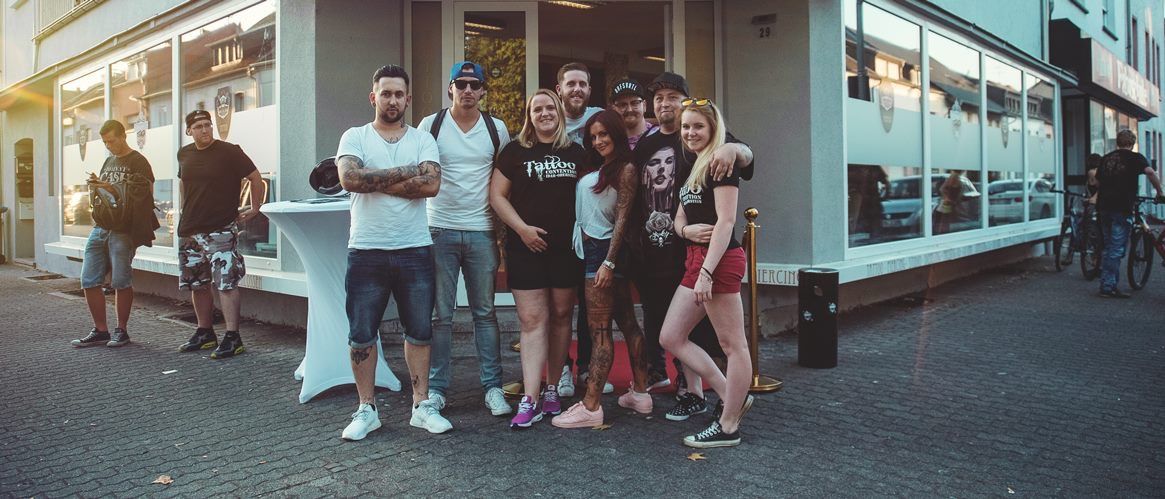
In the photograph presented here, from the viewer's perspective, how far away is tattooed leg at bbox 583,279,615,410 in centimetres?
437

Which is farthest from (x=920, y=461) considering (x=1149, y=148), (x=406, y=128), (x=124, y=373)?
(x=1149, y=148)

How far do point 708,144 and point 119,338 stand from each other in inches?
219

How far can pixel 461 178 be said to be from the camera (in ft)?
14.8

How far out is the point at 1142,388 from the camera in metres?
5.11

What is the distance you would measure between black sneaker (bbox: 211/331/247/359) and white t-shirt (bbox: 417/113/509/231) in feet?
8.82

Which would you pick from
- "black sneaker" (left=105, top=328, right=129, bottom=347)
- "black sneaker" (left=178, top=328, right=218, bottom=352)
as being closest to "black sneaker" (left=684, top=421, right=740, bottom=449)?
"black sneaker" (left=178, top=328, right=218, bottom=352)

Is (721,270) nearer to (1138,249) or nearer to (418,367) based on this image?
(418,367)

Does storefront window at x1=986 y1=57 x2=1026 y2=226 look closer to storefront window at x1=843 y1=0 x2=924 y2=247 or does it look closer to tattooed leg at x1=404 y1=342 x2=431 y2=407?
storefront window at x1=843 y1=0 x2=924 y2=247

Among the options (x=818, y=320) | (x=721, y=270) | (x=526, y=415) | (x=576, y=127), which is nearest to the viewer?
(x=721, y=270)

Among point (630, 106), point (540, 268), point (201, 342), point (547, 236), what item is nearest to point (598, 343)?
point (540, 268)

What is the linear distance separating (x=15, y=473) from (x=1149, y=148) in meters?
30.5

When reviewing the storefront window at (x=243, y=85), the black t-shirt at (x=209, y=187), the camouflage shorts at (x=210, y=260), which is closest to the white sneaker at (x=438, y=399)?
the camouflage shorts at (x=210, y=260)

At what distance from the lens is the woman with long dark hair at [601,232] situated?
430 centimetres

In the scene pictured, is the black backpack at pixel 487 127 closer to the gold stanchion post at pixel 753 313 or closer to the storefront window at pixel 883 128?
the gold stanchion post at pixel 753 313
